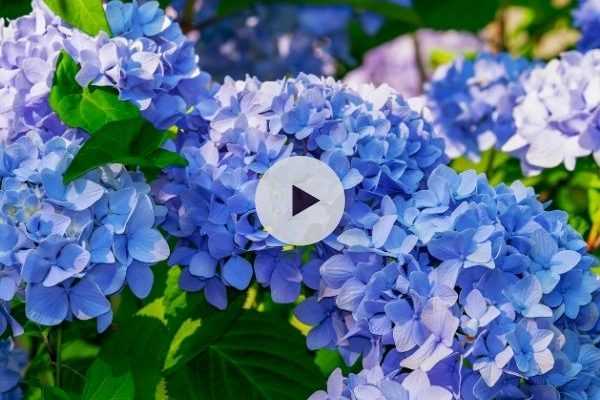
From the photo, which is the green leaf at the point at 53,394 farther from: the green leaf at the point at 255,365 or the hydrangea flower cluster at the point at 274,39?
the hydrangea flower cluster at the point at 274,39

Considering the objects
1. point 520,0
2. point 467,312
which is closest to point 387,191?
point 467,312

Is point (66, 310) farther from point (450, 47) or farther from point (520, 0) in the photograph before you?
point (450, 47)

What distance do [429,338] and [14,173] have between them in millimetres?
354

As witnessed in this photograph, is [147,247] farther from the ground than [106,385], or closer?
farther from the ground

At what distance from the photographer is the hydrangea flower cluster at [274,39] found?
1745mm

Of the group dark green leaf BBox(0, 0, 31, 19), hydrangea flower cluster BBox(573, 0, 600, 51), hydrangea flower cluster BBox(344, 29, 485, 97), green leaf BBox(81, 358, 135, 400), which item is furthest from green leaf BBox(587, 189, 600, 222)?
hydrangea flower cluster BBox(344, 29, 485, 97)

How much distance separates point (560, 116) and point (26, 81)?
557 mm

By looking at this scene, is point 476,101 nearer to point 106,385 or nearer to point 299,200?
point 299,200

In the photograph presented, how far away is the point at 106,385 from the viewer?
2.99 feet

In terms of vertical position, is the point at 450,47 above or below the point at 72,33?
below

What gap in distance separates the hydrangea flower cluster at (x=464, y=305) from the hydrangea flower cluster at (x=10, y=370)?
0.92 feet

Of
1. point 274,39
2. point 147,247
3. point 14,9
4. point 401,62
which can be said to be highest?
point 147,247

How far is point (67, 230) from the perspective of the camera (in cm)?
87

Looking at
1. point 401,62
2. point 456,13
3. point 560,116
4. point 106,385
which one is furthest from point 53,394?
point 401,62
